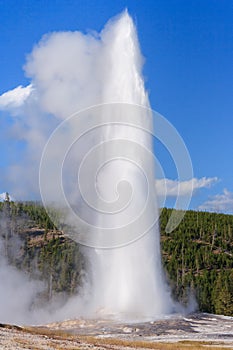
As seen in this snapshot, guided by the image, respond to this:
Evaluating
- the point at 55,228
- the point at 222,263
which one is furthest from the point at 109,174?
the point at 55,228

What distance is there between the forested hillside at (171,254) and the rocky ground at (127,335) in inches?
850

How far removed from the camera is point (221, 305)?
56.1 m

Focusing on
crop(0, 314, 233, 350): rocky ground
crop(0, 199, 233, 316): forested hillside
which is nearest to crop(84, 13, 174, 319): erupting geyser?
crop(0, 314, 233, 350): rocky ground

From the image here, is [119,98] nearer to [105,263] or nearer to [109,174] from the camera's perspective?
[109,174]

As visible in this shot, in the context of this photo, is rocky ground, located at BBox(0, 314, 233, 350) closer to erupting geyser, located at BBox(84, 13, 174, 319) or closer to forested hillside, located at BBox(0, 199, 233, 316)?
erupting geyser, located at BBox(84, 13, 174, 319)

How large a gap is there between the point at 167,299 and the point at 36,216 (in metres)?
80.2

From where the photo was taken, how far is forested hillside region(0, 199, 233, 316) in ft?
211

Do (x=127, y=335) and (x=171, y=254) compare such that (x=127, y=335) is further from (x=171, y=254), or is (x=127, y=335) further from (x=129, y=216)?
(x=171, y=254)

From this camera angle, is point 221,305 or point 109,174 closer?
point 109,174

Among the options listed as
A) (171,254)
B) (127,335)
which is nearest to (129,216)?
(127,335)

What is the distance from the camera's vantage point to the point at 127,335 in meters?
25.7

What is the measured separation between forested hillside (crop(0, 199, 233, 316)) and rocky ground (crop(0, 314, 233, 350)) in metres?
21.6

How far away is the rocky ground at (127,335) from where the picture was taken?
20.0 meters

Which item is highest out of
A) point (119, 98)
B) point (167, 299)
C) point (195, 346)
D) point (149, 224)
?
point (119, 98)
